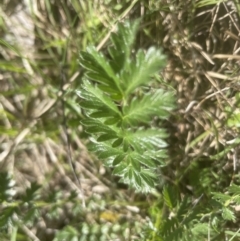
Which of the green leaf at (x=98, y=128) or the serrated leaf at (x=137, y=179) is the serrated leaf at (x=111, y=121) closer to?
the green leaf at (x=98, y=128)

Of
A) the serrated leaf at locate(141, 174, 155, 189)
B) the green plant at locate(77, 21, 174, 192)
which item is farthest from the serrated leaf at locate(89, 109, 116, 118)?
the serrated leaf at locate(141, 174, 155, 189)

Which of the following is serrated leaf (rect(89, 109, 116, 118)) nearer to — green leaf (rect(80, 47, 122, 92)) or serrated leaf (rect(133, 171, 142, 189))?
green leaf (rect(80, 47, 122, 92))

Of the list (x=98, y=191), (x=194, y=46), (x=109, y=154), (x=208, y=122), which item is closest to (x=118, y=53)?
(x=109, y=154)

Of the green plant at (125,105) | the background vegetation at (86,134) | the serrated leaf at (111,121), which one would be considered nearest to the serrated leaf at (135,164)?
the green plant at (125,105)

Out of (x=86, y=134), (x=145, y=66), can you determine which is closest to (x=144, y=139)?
(x=145, y=66)

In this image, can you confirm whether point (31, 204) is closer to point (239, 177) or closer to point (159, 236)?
point (159, 236)

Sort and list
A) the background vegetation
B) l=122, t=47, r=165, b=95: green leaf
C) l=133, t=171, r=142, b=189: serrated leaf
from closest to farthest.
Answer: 1. l=122, t=47, r=165, b=95: green leaf
2. l=133, t=171, r=142, b=189: serrated leaf
3. the background vegetation
